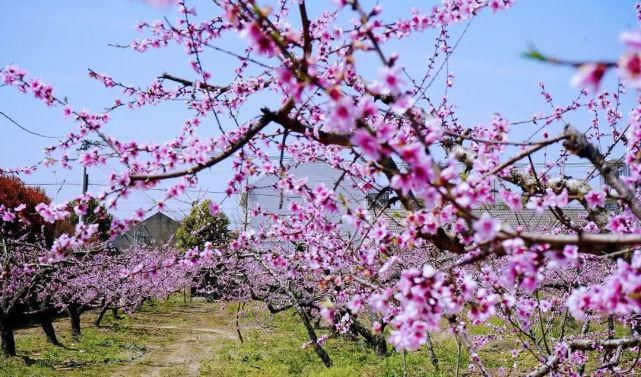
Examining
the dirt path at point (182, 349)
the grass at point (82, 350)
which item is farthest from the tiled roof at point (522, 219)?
the grass at point (82, 350)

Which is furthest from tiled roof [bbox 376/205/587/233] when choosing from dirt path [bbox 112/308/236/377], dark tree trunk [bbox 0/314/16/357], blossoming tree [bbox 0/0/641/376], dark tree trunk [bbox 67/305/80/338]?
dark tree trunk [bbox 67/305/80/338]

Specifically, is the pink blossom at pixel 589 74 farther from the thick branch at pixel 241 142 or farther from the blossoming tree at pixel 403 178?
the thick branch at pixel 241 142

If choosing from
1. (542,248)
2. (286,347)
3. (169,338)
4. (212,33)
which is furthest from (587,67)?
(169,338)

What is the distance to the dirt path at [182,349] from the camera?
11.4 m

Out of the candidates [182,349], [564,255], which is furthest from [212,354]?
[564,255]

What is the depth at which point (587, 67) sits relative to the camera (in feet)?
3.34

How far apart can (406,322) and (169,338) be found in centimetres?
A: 1609

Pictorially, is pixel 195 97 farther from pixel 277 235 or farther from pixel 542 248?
pixel 542 248

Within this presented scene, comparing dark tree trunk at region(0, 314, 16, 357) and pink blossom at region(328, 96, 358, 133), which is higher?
pink blossom at region(328, 96, 358, 133)

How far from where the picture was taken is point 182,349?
14453 mm

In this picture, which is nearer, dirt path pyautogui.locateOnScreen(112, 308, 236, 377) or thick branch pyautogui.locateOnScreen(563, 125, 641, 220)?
thick branch pyautogui.locateOnScreen(563, 125, 641, 220)

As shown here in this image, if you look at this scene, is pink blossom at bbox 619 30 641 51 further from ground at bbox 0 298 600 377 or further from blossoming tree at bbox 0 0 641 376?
ground at bbox 0 298 600 377

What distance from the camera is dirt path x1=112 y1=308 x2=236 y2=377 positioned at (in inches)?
448

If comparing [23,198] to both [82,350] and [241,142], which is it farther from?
[241,142]
